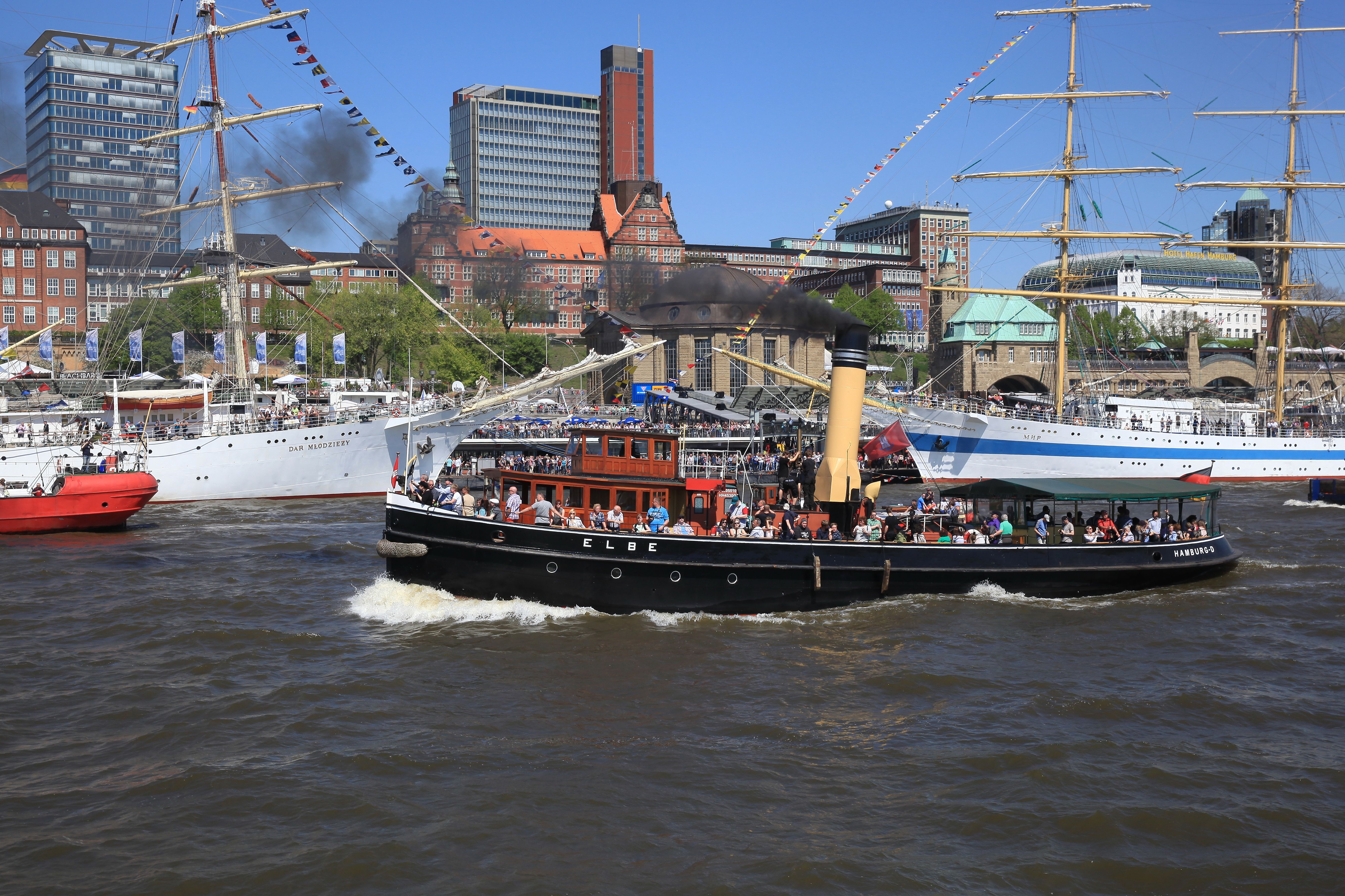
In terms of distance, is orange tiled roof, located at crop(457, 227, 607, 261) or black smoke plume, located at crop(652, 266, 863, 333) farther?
orange tiled roof, located at crop(457, 227, 607, 261)

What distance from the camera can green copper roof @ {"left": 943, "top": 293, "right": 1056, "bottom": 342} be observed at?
116 meters

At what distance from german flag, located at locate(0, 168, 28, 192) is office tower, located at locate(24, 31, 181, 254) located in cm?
151

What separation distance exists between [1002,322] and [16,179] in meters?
141

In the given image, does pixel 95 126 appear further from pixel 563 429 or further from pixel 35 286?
pixel 563 429

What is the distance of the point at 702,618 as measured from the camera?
23.7 metres

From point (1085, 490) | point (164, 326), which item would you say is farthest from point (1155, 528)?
point (164, 326)

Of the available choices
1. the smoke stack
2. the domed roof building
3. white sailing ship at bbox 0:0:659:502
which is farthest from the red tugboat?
the domed roof building

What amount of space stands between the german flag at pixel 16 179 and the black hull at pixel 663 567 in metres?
155

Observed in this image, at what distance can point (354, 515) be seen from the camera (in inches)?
1703

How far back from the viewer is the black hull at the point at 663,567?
23438 mm

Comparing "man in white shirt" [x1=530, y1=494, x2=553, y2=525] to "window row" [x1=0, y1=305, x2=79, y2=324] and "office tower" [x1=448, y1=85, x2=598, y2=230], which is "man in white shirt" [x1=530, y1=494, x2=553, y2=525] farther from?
"office tower" [x1=448, y1=85, x2=598, y2=230]

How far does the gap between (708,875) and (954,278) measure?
142 m

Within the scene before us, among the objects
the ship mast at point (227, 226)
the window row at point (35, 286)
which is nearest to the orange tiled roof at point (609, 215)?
the window row at point (35, 286)

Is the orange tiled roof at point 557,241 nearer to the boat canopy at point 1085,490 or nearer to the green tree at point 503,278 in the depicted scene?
the green tree at point 503,278
